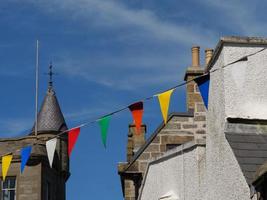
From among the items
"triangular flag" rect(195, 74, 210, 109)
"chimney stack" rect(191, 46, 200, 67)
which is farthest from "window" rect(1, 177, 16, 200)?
"triangular flag" rect(195, 74, 210, 109)

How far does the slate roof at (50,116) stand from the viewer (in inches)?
1818

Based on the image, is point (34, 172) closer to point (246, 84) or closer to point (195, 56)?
point (195, 56)

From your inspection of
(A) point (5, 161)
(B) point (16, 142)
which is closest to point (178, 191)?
(A) point (5, 161)

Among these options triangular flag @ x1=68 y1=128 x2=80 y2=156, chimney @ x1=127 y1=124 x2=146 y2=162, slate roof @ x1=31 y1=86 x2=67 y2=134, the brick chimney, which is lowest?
triangular flag @ x1=68 y1=128 x2=80 y2=156

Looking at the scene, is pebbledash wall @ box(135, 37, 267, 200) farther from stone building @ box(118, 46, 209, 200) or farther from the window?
the window

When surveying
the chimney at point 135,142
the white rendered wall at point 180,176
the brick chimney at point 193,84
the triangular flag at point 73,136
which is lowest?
the white rendered wall at point 180,176

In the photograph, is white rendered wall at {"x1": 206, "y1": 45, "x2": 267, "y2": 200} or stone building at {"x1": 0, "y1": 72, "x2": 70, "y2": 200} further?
stone building at {"x1": 0, "y1": 72, "x2": 70, "y2": 200}

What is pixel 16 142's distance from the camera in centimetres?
4212

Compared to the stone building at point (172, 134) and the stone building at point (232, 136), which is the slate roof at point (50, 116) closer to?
the stone building at point (172, 134)

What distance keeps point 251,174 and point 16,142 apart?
31425 mm

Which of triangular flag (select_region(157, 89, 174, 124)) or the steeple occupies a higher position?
the steeple

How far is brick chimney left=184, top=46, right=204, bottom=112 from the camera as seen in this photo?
20859 millimetres

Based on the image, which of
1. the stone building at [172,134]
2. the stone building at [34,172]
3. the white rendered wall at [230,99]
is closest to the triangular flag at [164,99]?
the white rendered wall at [230,99]

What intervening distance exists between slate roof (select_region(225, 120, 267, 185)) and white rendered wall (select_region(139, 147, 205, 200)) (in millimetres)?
1363
